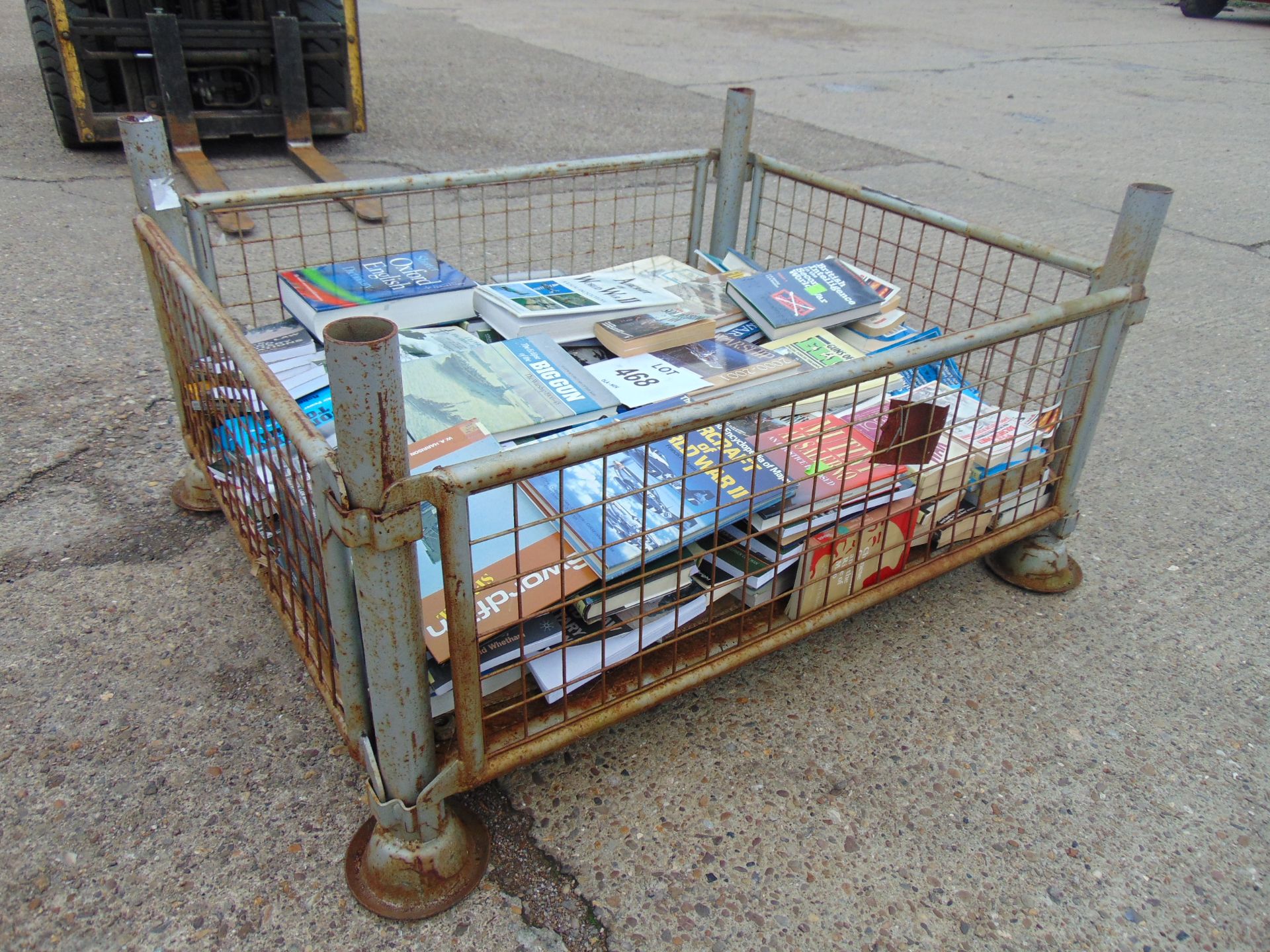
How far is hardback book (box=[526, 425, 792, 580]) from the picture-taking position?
5.34 feet

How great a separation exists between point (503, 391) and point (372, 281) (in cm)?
70

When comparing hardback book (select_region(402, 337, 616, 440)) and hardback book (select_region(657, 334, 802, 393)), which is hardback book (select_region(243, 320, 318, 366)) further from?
hardback book (select_region(657, 334, 802, 393))

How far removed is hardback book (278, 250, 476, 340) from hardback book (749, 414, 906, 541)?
3.20 ft

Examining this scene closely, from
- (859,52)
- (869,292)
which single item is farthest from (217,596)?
(859,52)

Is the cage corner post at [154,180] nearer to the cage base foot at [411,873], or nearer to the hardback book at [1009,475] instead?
the cage base foot at [411,873]

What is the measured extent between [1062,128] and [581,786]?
303 inches

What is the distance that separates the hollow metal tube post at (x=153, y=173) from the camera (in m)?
2.01

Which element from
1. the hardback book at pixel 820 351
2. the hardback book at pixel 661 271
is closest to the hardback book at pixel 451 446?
the hardback book at pixel 820 351

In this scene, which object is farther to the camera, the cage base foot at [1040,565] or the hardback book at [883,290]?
the hardback book at [883,290]

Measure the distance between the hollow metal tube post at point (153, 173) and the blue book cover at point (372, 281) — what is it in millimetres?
353

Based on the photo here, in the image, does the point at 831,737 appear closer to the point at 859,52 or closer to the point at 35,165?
the point at 35,165

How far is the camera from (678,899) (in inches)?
64.9

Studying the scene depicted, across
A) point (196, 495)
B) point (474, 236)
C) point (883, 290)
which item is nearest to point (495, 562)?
point (196, 495)

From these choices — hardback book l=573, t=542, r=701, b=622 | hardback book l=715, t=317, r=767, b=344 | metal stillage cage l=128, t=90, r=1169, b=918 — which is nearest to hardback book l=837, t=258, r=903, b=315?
metal stillage cage l=128, t=90, r=1169, b=918
